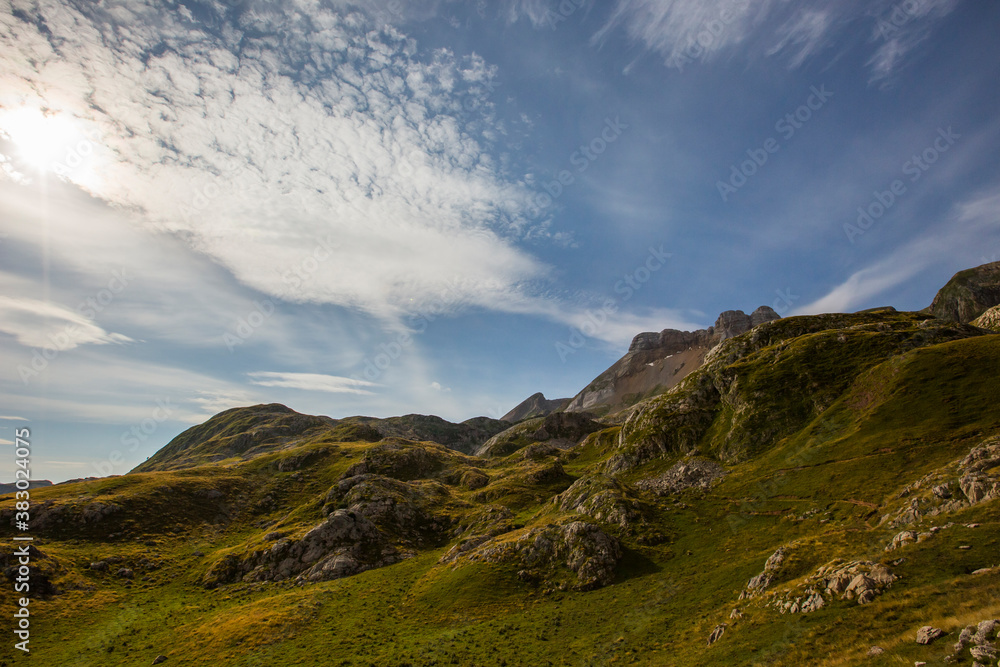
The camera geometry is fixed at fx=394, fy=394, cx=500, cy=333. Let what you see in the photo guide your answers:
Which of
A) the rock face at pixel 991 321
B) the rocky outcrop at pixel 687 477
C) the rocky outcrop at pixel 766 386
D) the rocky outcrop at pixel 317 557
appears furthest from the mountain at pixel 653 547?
the rock face at pixel 991 321

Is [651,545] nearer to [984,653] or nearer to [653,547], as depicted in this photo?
[653,547]

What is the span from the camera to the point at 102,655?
200 ft

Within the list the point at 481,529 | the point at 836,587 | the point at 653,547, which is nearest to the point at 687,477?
the point at 653,547

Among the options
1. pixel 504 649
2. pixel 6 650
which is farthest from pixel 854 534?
pixel 6 650

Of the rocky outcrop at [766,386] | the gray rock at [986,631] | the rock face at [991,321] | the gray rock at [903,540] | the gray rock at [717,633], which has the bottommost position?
the gray rock at [717,633]

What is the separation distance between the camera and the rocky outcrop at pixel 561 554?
67.9 meters

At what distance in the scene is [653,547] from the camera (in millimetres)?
73125

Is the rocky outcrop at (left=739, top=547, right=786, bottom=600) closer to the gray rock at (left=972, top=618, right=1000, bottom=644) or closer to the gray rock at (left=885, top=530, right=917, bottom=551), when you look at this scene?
the gray rock at (left=885, top=530, right=917, bottom=551)

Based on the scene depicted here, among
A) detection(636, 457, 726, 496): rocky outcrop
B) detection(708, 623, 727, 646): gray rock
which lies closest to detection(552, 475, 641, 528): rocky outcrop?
detection(636, 457, 726, 496): rocky outcrop

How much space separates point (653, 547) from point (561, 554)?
17.0 m

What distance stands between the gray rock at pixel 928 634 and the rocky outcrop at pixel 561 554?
4930cm

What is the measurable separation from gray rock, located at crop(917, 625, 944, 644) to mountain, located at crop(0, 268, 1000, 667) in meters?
0.11

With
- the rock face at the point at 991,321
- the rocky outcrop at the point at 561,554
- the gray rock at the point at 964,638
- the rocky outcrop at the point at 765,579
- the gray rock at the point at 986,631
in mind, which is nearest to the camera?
the gray rock at the point at 986,631

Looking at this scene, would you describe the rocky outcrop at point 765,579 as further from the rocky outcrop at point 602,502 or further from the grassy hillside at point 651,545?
the rocky outcrop at point 602,502
